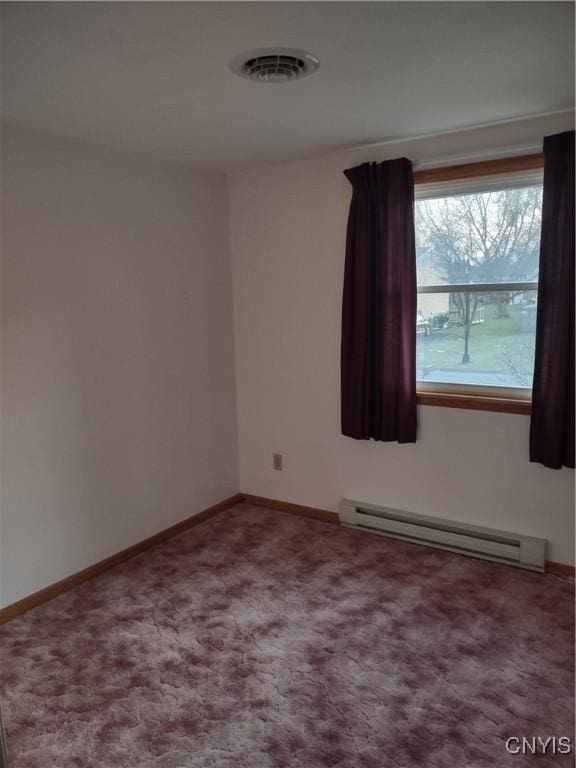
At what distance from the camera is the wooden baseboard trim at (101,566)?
282 cm

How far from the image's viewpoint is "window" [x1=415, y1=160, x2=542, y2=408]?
2.99 meters

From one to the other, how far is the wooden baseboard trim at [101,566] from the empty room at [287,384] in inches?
0.6

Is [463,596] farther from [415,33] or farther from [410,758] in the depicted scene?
[415,33]

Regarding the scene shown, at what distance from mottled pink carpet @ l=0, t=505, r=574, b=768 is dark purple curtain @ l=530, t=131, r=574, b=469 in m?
0.78

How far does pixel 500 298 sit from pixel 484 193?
1.86 feet

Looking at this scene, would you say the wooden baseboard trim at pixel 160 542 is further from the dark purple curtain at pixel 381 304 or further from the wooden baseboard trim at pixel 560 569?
the dark purple curtain at pixel 381 304

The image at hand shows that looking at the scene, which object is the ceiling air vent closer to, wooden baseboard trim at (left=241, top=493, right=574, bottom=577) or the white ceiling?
the white ceiling

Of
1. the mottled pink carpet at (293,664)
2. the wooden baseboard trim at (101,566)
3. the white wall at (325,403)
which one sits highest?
the white wall at (325,403)

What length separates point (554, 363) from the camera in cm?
281

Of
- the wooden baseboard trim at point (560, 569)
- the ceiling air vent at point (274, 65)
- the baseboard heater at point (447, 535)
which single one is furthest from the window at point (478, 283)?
the ceiling air vent at point (274, 65)

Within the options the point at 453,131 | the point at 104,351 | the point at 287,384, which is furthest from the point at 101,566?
the point at 453,131

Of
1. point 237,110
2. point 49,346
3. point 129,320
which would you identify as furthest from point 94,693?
point 237,110

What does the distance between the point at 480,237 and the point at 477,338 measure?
0.55 metres

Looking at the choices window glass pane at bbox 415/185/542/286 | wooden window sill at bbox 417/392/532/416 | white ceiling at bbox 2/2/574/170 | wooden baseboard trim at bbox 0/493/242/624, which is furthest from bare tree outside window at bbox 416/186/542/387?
wooden baseboard trim at bbox 0/493/242/624
